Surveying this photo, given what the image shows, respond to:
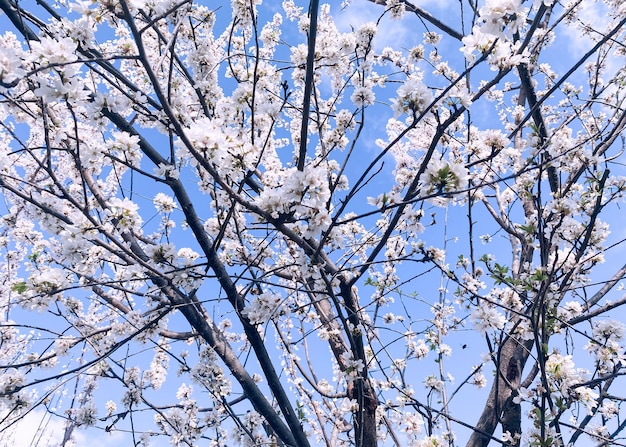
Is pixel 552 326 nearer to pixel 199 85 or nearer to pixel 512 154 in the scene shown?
pixel 512 154

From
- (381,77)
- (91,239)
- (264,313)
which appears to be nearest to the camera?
(91,239)

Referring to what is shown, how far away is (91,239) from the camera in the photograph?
2504 mm

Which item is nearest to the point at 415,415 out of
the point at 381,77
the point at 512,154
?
the point at 512,154

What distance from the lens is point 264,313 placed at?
2.81m

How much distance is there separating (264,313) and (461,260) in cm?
175

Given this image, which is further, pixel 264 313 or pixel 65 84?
pixel 264 313

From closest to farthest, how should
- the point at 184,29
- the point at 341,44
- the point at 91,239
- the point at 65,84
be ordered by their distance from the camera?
the point at 65,84, the point at 91,239, the point at 341,44, the point at 184,29

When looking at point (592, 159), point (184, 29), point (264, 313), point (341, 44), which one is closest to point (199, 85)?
point (184, 29)

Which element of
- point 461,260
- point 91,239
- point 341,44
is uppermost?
point 341,44

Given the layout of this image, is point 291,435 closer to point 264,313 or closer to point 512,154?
point 264,313

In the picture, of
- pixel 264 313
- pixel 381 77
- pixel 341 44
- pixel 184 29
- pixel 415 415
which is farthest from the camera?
pixel 415 415

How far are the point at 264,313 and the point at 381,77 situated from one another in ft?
7.71

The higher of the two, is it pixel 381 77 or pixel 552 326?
pixel 381 77

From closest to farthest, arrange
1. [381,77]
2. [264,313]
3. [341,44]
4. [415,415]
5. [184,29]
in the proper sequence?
[264,313], [341,44], [184,29], [381,77], [415,415]
